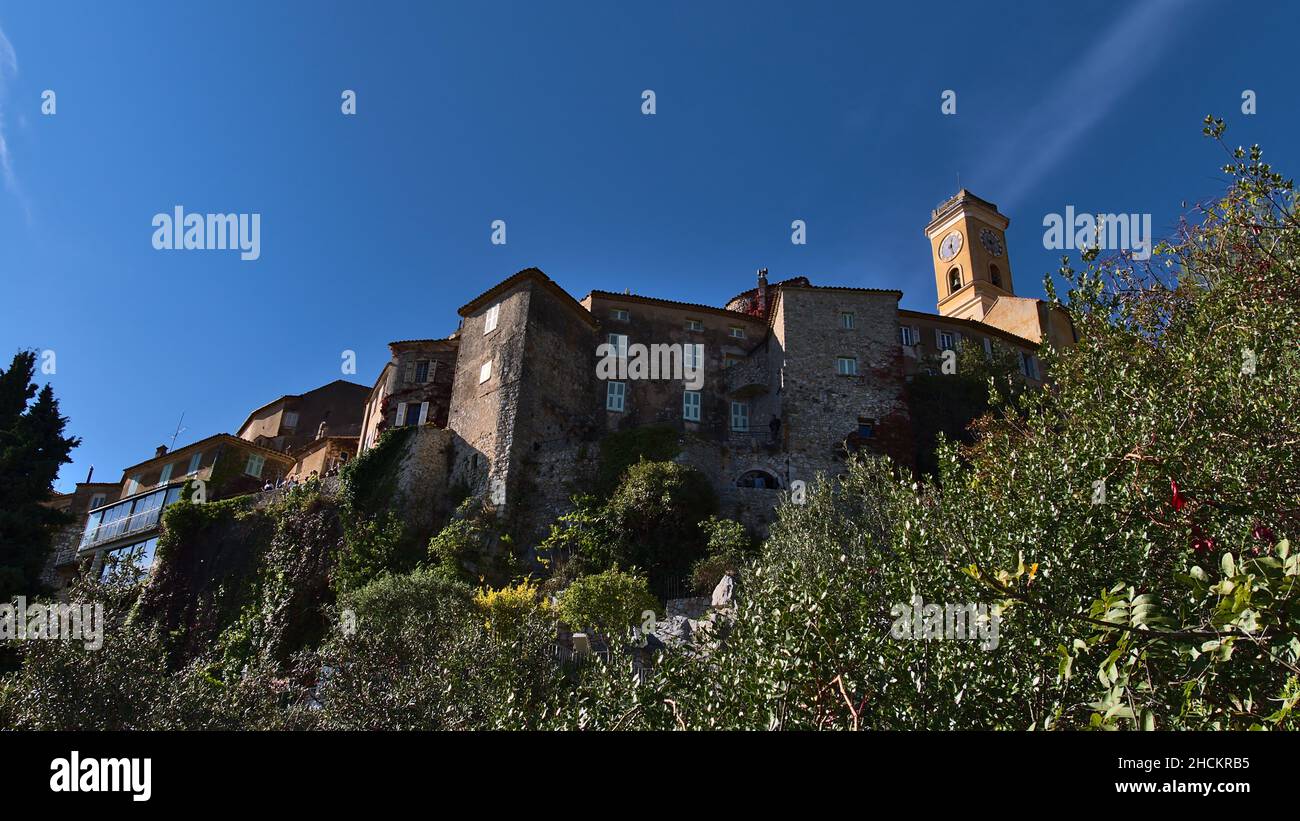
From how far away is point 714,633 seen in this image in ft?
32.1

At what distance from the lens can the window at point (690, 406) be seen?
3650 cm

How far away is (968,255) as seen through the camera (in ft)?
183

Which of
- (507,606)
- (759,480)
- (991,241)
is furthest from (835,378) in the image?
(991,241)

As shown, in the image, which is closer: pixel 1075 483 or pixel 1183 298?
pixel 1075 483

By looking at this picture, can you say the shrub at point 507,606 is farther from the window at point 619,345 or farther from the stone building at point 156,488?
the stone building at point 156,488

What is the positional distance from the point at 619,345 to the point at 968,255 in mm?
31858

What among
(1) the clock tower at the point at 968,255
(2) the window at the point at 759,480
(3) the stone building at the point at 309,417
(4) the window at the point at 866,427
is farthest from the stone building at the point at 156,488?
(1) the clock tower at the point at 968,255

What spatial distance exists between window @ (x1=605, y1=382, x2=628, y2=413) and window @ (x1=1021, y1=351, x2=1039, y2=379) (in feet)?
73.3

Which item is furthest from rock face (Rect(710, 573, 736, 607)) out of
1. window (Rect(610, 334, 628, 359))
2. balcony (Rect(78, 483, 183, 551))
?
balcony (Rect(78, 483, 183, 551))

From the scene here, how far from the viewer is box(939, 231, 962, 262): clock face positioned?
188ft

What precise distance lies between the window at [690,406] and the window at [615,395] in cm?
285
